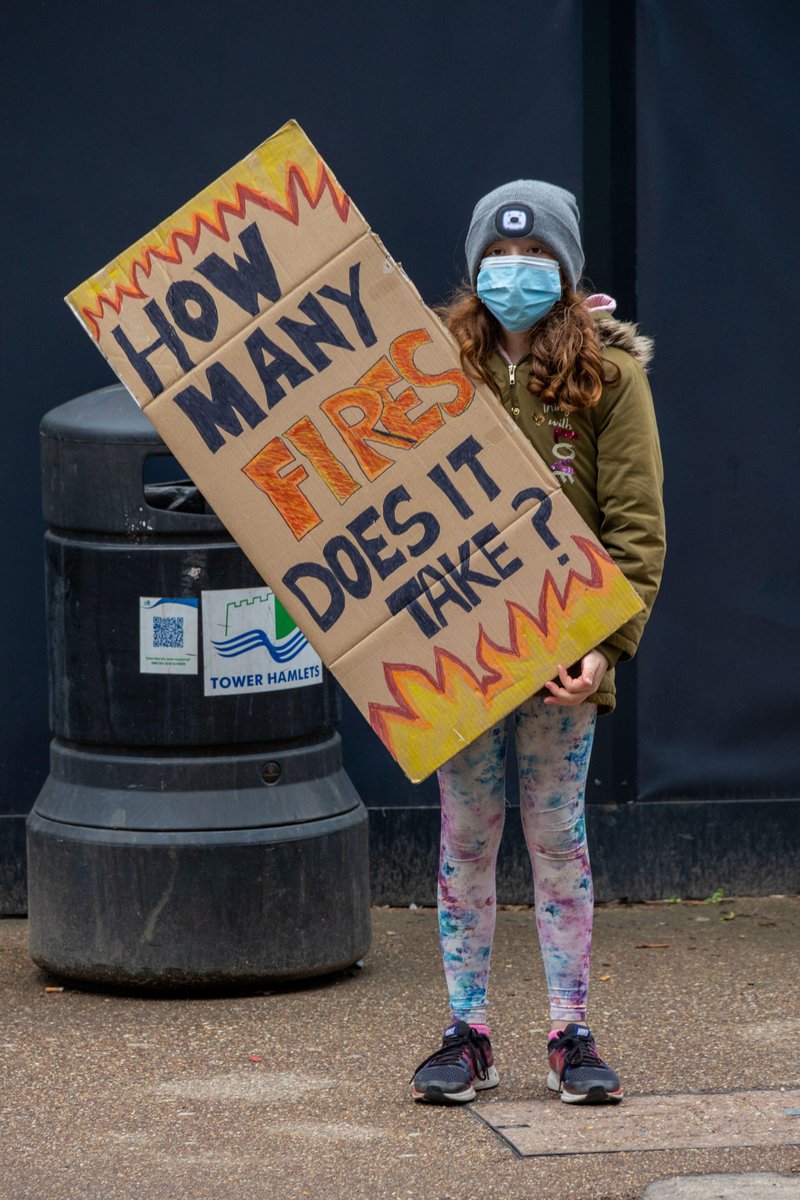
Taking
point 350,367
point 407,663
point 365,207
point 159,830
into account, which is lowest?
point 159,830

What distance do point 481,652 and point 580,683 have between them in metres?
0.21

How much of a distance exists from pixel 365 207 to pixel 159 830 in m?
2.04

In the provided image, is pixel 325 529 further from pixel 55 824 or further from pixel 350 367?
pixel 55 824

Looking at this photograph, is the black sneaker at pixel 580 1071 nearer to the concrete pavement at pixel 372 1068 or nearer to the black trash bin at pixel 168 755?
the concrete pavement at pixel 372 1068

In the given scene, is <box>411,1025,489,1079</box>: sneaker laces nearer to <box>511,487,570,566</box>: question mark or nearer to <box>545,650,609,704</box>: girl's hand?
<box>545,650,609,704</box>: girl's hand

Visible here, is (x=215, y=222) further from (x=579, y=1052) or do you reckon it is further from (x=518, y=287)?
(x=579, y=1052)

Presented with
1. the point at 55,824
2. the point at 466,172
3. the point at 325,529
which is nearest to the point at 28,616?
the point at 55,824

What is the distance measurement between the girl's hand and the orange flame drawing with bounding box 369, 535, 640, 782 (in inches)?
1.9

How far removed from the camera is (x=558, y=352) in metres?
3.67

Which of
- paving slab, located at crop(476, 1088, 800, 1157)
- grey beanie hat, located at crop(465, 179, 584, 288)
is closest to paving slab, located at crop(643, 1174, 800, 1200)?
paving slab, located at crop(476, 1088, 800, 1157)

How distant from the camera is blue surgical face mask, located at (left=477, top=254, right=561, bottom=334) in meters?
3.69

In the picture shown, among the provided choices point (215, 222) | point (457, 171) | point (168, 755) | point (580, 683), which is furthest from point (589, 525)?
point (457, 171)

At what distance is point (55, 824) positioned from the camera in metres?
4.84

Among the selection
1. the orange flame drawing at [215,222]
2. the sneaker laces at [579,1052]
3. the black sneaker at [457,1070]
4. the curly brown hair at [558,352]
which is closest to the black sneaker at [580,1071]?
the sneaker laces at [579,1052]
